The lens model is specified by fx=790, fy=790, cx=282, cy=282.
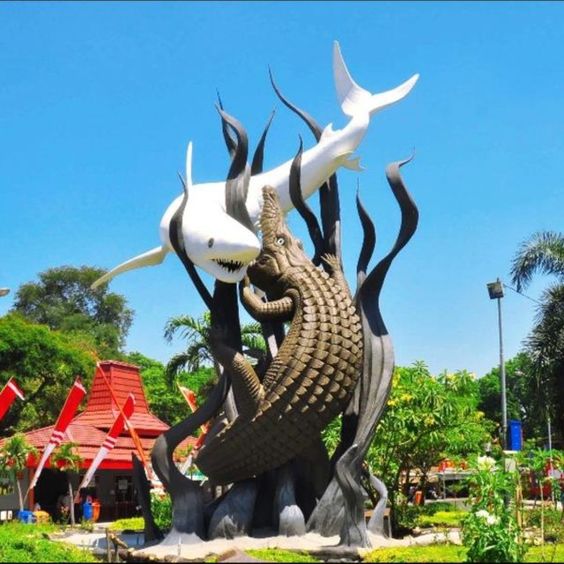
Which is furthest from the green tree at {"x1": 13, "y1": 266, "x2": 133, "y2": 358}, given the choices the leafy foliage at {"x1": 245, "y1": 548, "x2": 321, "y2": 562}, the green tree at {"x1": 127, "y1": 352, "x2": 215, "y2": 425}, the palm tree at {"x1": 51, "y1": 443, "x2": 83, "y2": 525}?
the leafy foliage at {"x1": 245, "y1": 548, "x2": 321, "y2": 562}

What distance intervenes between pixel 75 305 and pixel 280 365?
128 feet

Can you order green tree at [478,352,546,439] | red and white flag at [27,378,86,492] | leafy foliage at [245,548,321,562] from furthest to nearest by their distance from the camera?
green tree at [478,352,546,439], red and white flag at [27,378,86,492], leafy foliage at [245,548,321,562]

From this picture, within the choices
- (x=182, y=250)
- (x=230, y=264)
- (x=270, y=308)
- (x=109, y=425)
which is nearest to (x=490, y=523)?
(x=270, y=308)

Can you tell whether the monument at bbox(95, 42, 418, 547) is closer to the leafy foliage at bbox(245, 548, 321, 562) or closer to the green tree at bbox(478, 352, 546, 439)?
the leafy foliage at bbox(245, 548, 321, 562)

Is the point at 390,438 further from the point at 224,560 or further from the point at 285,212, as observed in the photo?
the point at 224,560

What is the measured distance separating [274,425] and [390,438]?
4573 millimetres

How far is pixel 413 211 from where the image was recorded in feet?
38.6

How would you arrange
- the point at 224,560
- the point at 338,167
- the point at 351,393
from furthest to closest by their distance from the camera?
1. the point at 338,167
2. the point at 351,393
3. the point at 224,560

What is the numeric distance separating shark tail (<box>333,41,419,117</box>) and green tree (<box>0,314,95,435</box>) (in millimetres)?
20624

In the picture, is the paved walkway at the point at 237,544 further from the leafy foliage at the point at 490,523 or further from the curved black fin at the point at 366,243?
the curved black fin at the point at 366,243

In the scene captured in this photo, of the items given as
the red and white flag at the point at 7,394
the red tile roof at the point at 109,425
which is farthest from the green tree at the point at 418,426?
the red tile roof at the point at 109,425

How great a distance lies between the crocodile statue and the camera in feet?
35.0

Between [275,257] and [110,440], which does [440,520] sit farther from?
[275,257]

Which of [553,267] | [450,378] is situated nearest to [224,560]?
[450,378]
